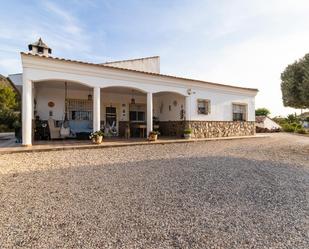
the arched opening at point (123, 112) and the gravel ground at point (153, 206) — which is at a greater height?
the arched opening at point (123, 112)

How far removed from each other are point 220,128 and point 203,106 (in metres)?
1.92

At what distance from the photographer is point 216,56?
520 inches

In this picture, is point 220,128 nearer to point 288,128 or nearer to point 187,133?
point 187,133

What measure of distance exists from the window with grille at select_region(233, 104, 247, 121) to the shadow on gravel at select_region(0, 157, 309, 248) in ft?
34.5

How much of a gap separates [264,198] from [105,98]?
39.2 ft

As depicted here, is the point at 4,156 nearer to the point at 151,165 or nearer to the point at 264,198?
the point at 151,165

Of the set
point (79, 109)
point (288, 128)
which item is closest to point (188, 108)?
point (79, 109)

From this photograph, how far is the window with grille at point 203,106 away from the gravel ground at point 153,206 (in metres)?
8.04

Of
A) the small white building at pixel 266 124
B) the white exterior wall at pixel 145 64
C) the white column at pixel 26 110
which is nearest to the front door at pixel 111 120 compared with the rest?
the white exterior wall at pixel 145 64

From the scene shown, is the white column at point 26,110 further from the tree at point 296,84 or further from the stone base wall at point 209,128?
the tree at point 296,84

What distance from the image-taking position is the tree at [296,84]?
980 centimetres

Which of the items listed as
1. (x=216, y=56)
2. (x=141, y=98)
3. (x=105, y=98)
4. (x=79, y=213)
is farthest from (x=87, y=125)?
(x=79, y=213)

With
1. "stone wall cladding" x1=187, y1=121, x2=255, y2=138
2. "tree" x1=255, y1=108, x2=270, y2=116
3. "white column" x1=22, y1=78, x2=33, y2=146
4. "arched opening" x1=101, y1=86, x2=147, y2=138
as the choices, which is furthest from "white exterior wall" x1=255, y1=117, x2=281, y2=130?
"white column" x1=22, y1=78, x2=33, y2=146

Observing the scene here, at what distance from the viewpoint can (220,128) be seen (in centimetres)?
1487
